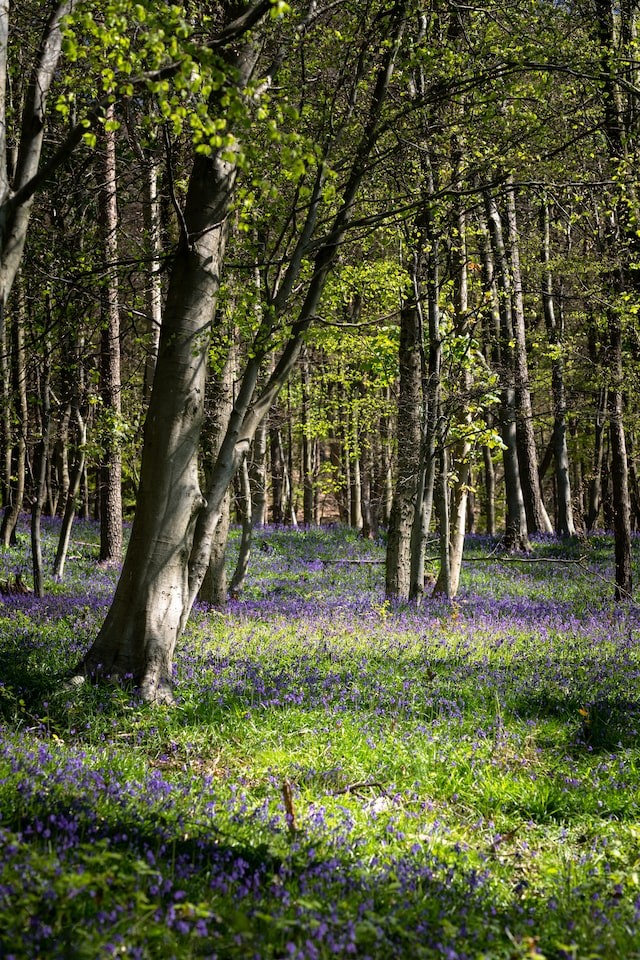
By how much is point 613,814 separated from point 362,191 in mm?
7171

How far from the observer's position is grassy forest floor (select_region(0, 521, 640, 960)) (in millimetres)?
3057

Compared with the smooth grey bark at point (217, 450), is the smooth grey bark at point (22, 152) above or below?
above

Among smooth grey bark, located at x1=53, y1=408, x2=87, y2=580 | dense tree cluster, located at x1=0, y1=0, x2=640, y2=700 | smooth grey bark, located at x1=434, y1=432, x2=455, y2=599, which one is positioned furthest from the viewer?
smooth grey bark, located at x1=53, y1=408, x2=87, y2=580

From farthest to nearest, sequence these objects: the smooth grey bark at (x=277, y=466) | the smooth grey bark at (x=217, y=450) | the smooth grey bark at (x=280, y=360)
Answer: the smooth grey bark at (x=277, y=466) < the smooth grey bark at (x=217, y=450) < the smooth grey bark at (x=280, y=360)

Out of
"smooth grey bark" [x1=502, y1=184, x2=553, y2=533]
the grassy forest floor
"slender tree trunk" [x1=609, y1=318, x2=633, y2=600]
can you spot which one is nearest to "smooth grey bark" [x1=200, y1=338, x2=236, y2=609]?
the grassy forest floor

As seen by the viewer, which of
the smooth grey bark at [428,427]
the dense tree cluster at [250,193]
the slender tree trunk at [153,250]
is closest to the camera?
the dense tree cluster at [250,193]

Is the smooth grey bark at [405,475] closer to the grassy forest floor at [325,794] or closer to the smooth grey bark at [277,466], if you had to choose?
the grassy forest floor at [325,794]

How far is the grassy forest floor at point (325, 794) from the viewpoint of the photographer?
3057 millimetres

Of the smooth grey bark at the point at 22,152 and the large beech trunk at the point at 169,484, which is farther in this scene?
the large beech trunk at the point at 169,484

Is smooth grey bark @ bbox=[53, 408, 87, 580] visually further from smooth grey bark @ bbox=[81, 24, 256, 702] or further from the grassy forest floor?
smooth grey bark @ bbox=[81, 24, 256, 702]

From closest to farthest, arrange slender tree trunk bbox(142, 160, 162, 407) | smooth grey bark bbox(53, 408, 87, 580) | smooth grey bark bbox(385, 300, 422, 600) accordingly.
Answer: slender tree trunk bbox(142, 160, 162, 407) → smooth grey bark bbox(53, 408, 87, 580) → smooth grey bark bbox(385, 300, 422, 600)

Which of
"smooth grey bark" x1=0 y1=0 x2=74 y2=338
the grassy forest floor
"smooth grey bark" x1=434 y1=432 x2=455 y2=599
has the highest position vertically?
"smooth grey bark" x1=0 y1=0 x2=74 y2=338

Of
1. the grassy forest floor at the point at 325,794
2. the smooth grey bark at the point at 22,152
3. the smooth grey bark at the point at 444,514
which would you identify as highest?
the smooth grey bark at the point at 22,152

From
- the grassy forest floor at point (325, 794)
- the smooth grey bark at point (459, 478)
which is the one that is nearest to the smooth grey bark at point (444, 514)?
the smooth grey bark at point (459, 478)
